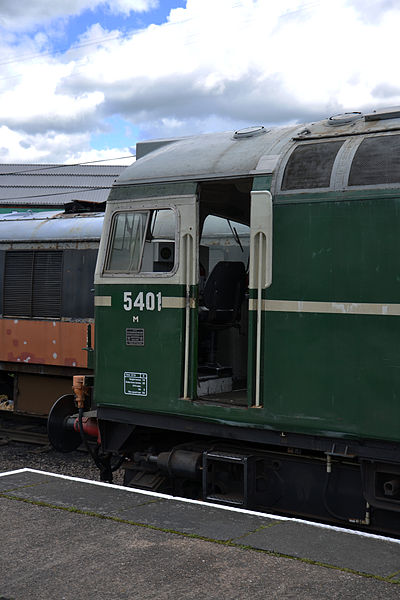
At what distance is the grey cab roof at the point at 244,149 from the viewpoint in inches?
246

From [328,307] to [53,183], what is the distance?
36283 mm

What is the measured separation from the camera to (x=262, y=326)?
20.2 ft

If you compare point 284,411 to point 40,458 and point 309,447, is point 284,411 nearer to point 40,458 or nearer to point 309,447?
point 309,447

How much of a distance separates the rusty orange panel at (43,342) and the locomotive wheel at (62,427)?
3.41 meters

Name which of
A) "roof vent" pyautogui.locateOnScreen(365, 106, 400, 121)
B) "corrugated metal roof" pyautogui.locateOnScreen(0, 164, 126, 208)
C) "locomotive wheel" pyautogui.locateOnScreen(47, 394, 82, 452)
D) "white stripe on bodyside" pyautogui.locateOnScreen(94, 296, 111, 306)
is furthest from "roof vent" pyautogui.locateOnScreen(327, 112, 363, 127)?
"corrugated metal roof" pyautogui.locateOnScreen(0, 164, 126, 208)

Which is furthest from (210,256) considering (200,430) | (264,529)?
(264,529)

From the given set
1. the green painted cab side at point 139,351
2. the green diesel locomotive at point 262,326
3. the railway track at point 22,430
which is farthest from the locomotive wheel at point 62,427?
the railway track at point 22,430

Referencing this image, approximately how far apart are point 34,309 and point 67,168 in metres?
32.3

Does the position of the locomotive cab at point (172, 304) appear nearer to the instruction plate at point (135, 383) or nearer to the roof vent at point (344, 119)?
the instruction plate at point (135, 383)

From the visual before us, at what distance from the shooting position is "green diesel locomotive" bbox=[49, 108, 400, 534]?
5672mm

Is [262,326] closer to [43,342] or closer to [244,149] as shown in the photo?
[244,149]

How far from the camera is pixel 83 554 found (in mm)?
4660

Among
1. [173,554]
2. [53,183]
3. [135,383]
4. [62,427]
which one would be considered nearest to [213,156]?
[135,383]

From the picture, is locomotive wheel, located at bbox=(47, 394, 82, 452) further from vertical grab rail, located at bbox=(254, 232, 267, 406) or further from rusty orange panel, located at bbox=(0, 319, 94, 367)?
rusty orange panel, located at bbox=(0, 319, 94, 367)
